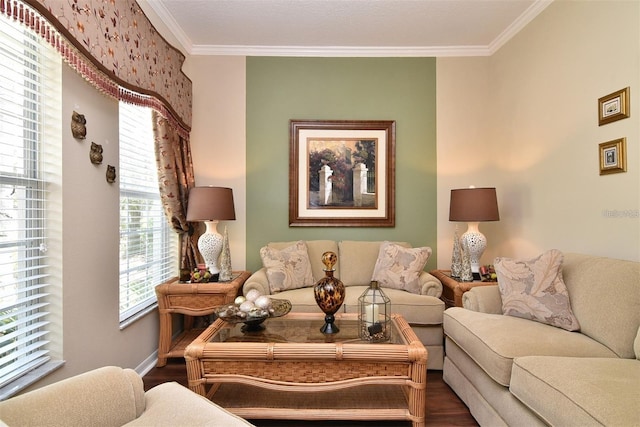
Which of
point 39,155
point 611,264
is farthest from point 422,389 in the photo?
point 39,155

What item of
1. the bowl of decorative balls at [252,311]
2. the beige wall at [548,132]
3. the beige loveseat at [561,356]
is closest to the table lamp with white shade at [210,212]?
the bowl of decorative balls at [252,311]

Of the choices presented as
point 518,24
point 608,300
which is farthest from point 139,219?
point 518,24

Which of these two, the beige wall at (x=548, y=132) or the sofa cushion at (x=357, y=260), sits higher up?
the beige wall at (x=548, y=132)

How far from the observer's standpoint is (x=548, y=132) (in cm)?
278

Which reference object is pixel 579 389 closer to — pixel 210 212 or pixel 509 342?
pixel 509 342

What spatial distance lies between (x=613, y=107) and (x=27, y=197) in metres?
3.39

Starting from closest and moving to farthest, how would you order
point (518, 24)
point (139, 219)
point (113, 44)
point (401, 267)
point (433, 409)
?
1. point (113, 44)
2. point (433, 409)
3. point (139, 219)
4. point (401, 267)
5. point (518, 24)

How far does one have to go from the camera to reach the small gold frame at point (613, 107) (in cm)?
211

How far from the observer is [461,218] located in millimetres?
3023

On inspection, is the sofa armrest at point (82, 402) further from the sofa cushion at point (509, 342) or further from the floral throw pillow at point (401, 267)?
the floral throw pillow at point (401, 267)

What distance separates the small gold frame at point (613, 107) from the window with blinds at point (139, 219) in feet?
10.8

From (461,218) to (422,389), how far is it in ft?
5.45

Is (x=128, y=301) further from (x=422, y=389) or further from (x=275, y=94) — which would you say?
(x=275, y=94)

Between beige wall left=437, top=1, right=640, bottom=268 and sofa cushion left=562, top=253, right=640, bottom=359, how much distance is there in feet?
0.94
